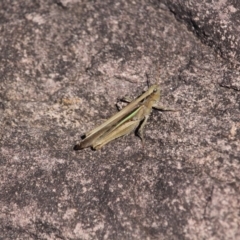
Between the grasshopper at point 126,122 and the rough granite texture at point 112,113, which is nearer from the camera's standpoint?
the rough granite texture at point 112,113

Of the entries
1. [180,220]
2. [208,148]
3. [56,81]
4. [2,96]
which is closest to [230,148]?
[208,148]

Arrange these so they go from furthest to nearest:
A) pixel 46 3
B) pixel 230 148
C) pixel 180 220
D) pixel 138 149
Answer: pixel 46 3, pixel 138 149, pixel 230 148, pixel 180 220

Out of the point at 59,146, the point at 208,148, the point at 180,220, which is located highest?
the point at 208,148

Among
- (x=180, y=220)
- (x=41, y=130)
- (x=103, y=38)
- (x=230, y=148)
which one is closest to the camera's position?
(x=180, y=220)

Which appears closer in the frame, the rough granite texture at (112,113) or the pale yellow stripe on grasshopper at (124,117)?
the rough granite texture at (112,113)

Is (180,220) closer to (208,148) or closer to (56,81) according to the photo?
(208,148)
